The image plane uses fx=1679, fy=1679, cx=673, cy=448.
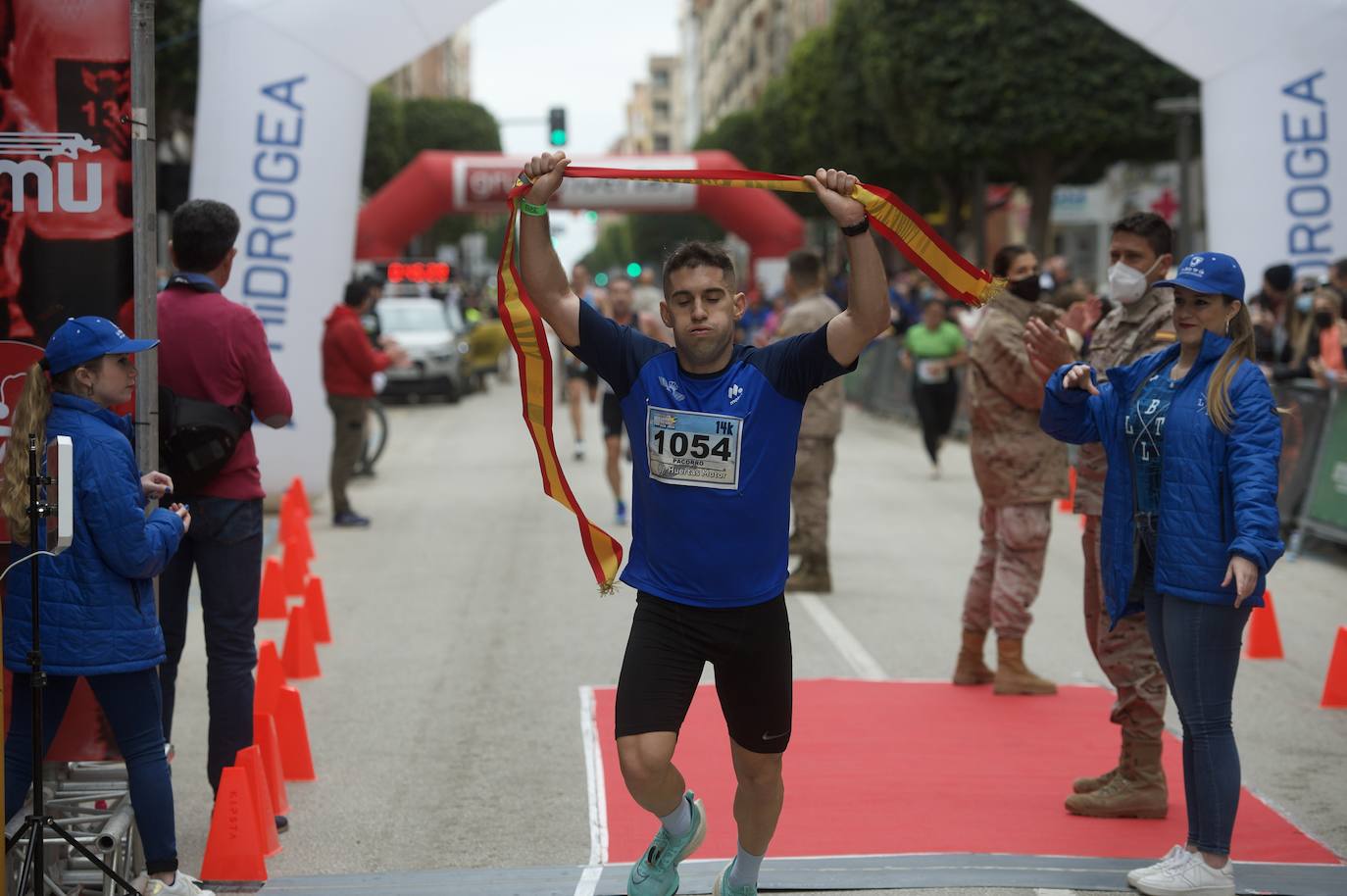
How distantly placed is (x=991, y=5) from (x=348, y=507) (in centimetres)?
2289

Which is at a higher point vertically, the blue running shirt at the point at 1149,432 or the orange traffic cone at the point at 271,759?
the blue running shirt at the point at 1149,432

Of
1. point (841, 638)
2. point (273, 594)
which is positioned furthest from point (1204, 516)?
point (273, 594)

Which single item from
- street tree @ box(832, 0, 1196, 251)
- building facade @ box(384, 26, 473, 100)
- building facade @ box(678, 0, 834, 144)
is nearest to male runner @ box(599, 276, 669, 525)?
street tree @ box(832, 0, 1196, 251)

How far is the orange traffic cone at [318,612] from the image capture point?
9383 millimetres

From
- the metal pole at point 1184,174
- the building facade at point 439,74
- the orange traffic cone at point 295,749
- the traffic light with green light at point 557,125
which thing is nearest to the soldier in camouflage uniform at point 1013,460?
the orange traffic cone at point 295,749

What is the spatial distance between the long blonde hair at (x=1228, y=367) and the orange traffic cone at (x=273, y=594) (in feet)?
22.0

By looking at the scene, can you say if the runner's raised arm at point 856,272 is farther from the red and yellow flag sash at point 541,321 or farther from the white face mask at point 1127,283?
the white face mask at point 1127,283

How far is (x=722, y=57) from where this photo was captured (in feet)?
381

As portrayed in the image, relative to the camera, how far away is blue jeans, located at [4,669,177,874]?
4.71 metres

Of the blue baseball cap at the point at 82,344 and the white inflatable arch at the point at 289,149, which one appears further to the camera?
the white inflatable arch at the point at 289,149

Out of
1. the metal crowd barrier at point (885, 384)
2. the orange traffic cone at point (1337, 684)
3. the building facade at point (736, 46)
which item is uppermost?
the building facade at point (736, 46)

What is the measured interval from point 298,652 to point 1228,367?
5197 mm

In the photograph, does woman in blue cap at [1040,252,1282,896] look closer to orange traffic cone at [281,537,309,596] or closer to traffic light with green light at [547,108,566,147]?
orange traffic cone at [281,537,309,596]

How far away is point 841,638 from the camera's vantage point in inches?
371
